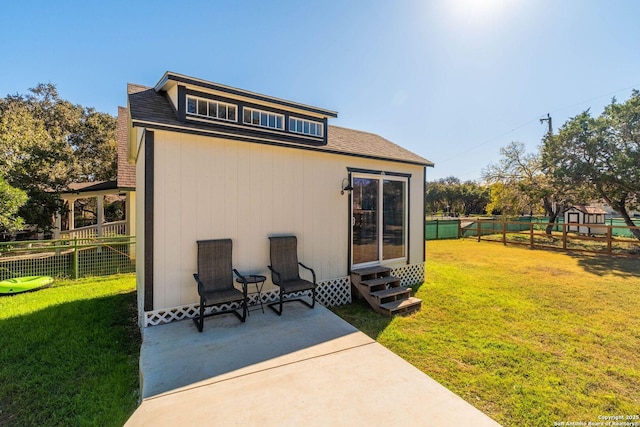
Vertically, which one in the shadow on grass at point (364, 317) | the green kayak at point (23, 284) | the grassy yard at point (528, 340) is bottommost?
the shadow on grass at point (364, 317)

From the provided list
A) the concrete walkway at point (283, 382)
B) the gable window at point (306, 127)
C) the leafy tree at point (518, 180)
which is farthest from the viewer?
the leafy tree at point (518, 180)

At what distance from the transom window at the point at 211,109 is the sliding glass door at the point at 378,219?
2776 millimetres

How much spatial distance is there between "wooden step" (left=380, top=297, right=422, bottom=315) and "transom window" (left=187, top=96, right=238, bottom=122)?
4437 millimetres

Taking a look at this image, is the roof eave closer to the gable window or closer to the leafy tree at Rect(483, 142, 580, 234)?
the gable window

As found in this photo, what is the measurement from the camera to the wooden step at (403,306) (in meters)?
5.05

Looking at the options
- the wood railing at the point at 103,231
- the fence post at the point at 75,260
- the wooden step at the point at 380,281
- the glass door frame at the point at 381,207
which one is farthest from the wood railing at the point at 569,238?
the wood railing at the point at 103,231

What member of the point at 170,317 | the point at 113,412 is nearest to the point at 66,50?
the point at 170,317

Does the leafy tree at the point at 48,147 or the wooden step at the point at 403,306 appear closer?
the wooden step at the point at 403,306

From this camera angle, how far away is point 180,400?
229cm

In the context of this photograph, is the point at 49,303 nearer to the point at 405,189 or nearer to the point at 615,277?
the point at 405,189

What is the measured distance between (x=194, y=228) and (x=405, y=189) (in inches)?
196

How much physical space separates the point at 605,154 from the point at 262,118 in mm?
15893

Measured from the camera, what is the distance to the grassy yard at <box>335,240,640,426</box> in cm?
278

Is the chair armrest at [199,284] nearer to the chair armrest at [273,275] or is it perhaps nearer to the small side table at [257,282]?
the small side table at [257,282]
